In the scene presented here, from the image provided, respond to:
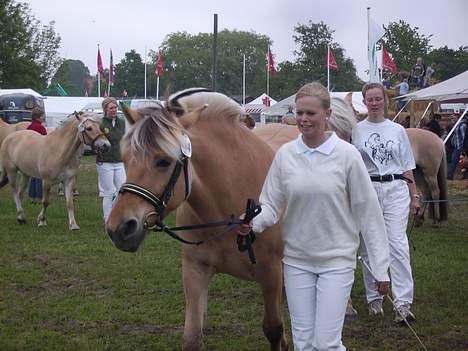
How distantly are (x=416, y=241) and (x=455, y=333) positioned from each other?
4.33m

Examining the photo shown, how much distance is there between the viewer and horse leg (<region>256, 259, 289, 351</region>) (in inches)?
162

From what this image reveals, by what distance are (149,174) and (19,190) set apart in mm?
9406

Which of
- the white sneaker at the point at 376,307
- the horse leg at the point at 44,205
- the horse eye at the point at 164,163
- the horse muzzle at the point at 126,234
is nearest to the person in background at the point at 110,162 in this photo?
the horse leg at the point at 44,205

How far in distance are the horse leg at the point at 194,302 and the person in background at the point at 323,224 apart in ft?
2.71

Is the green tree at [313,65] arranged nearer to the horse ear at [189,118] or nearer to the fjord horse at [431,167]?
the fjord horse at [431,167]

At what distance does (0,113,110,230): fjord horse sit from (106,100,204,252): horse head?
20.2 ft

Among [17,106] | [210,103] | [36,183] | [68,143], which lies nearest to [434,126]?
[36,183]

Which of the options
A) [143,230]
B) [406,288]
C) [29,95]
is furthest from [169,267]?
[29,95]

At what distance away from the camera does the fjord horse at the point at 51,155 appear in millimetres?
10430

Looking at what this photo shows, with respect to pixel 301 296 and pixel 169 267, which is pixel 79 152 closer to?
pixel 169 267

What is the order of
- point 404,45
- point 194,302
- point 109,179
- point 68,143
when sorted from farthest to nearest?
point 404,45, point 68,143, point 109,179, point 194,302

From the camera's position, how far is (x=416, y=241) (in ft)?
31.2

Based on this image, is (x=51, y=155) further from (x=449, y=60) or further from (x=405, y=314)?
(x=449, y=60)

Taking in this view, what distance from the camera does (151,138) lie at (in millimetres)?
3367
